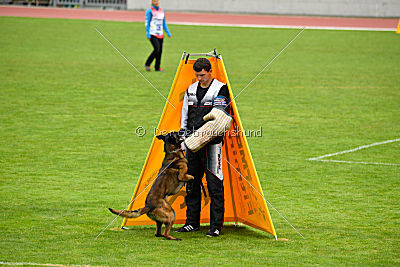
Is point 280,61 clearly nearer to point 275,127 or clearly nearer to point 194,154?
point 275,127

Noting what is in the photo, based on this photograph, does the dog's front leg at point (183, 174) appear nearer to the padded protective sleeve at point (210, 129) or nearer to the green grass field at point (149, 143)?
the padded protective sleeve at point (210, 129)

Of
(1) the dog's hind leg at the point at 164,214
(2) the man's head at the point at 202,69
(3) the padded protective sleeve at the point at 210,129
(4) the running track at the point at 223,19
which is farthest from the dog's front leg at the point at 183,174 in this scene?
(4) the running track at the point at 223,19

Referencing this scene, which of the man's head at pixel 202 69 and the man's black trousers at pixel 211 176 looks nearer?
the man's head at pixel 202 69

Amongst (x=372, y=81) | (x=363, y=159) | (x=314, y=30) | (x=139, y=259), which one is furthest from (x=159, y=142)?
(x=314, y=30)

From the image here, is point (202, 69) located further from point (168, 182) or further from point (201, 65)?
point (168, 182)

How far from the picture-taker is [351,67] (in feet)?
74.8

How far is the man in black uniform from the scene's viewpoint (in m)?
6.80

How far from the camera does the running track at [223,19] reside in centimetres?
3834

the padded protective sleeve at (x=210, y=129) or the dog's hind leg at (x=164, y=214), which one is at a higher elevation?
the padded protective sleeve at (x=210, y=129)

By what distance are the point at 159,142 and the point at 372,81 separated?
14.1 meters

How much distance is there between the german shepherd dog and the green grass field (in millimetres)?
306

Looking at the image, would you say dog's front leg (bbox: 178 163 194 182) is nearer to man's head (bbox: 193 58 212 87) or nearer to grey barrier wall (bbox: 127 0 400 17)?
man's head (bbox: 193 58 212 87)

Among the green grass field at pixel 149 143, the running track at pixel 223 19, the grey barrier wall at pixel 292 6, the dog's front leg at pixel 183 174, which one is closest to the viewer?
the green grass field at pixel 149 143

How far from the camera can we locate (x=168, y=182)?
6.70m
